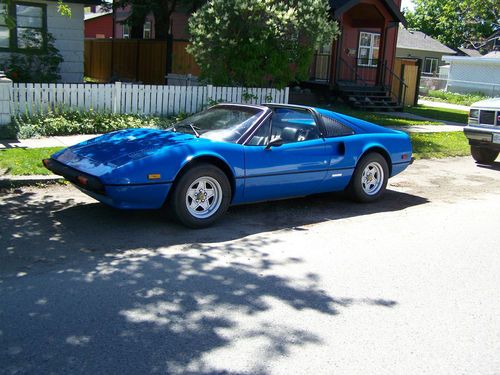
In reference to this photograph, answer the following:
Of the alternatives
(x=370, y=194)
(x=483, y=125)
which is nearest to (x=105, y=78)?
(x=483, y=125)

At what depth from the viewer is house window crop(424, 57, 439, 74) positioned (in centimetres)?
5053

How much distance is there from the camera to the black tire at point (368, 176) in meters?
7.85

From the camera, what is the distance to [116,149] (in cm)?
643

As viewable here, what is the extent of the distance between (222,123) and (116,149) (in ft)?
4.71

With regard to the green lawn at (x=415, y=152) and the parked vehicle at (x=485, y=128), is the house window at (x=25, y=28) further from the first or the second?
the parked vehicle at (x=485, y=128)

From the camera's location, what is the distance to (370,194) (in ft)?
26.6

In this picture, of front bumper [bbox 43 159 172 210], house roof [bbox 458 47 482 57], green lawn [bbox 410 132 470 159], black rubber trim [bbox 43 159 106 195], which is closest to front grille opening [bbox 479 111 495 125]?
green lawn [bbox 410 132 470 159]

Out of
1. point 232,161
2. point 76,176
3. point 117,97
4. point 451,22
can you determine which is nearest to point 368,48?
point 117,97

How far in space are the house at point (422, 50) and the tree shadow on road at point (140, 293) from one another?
43.1 meters

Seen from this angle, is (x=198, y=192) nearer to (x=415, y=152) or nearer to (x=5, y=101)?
(x=5, y=101)

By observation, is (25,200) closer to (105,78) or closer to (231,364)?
(231,364)

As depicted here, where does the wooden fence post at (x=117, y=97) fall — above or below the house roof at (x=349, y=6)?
below

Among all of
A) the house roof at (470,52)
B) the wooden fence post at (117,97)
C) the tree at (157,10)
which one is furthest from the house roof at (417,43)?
the wooden fence post at (117,97)

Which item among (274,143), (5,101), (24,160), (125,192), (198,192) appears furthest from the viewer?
(5,101)
